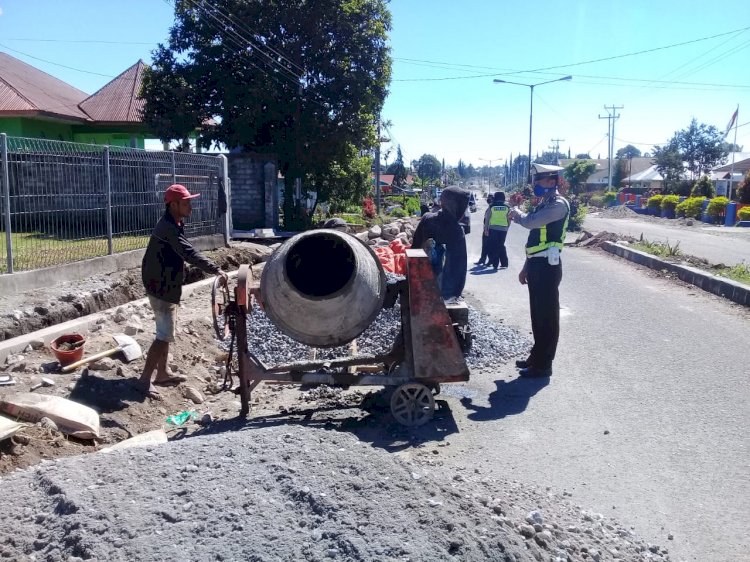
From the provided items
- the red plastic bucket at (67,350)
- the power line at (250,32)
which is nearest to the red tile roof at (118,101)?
the power line at (250,32)

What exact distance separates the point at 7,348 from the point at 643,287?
9.62 meters

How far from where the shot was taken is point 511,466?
14.1 ft

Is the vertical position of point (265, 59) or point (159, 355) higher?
point (265, 59)

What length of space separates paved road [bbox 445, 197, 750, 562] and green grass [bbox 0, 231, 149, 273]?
17.7ft

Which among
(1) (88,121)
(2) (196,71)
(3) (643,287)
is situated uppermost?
(2) (196,71)

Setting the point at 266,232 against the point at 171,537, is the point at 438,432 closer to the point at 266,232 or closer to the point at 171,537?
the point at 171,537

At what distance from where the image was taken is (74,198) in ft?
29.5

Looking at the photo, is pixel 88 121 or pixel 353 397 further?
pixel 88 121

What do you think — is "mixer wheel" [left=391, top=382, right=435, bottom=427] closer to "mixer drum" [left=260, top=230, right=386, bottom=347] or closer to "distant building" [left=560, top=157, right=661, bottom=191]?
"mixer drum" [left=260, top=230, right=386, bottom=347]

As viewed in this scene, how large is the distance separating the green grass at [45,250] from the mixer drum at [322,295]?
4336 millimetres

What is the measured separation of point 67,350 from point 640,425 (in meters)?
4.46

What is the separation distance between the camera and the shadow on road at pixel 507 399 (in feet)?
17.4

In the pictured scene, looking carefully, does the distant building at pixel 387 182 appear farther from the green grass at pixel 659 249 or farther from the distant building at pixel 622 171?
the green grass at pixel 659 249

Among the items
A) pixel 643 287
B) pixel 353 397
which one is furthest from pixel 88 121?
pixel 353 397
